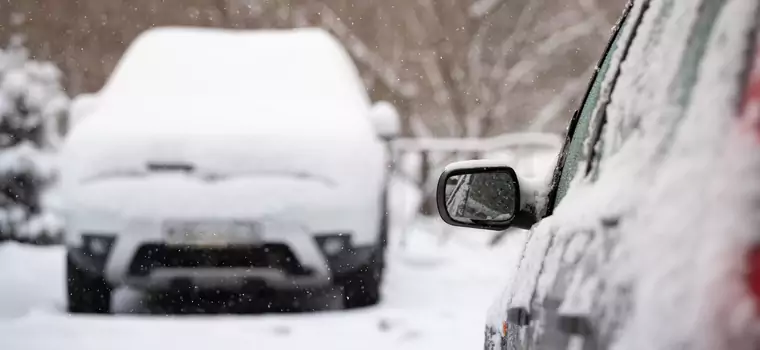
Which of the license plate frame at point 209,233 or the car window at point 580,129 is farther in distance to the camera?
the license plate frame at point 209,233

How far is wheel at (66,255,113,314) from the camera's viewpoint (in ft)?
17.1

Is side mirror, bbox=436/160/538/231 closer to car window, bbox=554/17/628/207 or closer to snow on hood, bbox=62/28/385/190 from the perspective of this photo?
car window, bbox=554/17/628/207

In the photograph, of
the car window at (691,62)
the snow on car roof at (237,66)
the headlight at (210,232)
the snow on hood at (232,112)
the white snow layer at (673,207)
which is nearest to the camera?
the white snow layer at (673,207)

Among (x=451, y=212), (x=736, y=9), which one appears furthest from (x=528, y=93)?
(x=736, y=9)

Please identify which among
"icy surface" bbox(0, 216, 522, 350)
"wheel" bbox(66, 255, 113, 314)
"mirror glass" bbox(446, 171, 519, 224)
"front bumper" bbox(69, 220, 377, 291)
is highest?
"mirror glass" bbox(446, 171, 519, 224)

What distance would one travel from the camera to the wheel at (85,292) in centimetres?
523

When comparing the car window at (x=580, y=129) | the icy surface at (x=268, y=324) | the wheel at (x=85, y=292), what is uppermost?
the car window at (x=580, y=129)

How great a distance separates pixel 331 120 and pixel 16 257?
12.5 ft

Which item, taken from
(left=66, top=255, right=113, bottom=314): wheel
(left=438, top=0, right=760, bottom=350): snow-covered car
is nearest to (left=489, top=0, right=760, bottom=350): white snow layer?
(left=438, top=0, right=760, bottom=350): snow-covered car

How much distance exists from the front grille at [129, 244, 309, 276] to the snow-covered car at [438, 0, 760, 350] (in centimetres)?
361

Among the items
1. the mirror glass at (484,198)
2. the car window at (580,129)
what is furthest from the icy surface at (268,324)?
the car window at (580,129)

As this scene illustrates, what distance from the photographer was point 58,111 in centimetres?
946

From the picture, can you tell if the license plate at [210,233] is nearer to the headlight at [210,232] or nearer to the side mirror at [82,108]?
the headlight at [210,232]

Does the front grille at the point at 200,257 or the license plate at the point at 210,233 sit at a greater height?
the license plate at the point at 210,233
